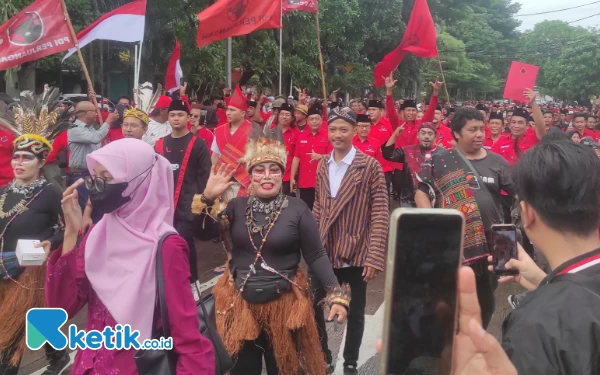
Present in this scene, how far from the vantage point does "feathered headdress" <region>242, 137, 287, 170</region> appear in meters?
3.70

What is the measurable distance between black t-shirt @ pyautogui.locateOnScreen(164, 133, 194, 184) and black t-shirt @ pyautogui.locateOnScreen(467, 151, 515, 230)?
3003mm

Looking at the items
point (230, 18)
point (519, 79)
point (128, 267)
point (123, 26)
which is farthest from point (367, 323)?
point (230, 18)

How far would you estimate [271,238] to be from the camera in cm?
355

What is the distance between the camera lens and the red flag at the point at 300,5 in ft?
36.5

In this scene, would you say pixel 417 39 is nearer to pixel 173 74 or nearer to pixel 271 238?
pixel 173 74

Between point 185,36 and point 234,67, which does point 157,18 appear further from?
point 234,67

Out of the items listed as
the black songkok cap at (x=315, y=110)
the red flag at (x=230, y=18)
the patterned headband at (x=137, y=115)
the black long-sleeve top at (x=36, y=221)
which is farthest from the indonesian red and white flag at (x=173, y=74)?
the black long-sleeve top at (x=36, y=221)

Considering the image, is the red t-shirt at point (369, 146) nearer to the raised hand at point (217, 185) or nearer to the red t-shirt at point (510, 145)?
the red t-shirt at point (510, 145)

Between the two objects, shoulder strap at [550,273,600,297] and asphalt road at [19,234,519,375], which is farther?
asphalt road at [19,234,519,375]

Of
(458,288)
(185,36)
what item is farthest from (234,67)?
(458,288)

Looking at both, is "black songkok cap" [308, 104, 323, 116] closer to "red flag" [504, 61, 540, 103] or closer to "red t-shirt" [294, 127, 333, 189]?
"red t-shirt" [294, 127, 333, 189]

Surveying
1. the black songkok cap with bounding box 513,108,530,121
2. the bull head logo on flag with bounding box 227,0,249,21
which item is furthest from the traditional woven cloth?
the bull head logo on flag with bounding box 227,0,249,21

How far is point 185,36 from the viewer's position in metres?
16.9

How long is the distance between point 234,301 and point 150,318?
1.29 metres
